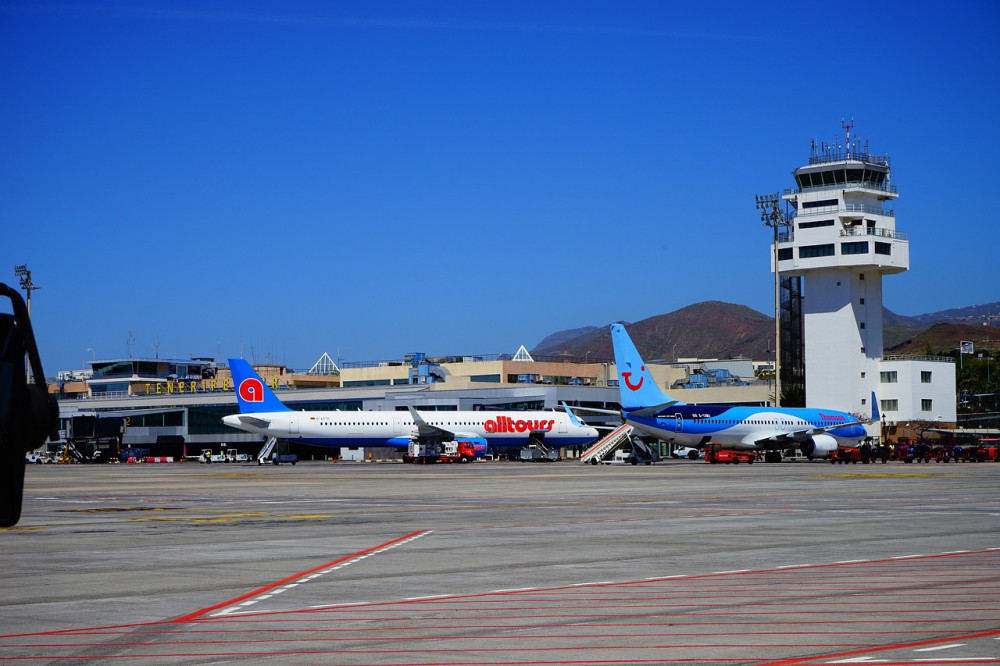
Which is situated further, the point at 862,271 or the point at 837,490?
the point at 862,271

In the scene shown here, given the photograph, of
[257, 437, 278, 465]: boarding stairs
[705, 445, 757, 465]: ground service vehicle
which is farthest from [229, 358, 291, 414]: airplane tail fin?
[705, 445, 757, 465]: ground service vehicle

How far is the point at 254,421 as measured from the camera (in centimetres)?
8681

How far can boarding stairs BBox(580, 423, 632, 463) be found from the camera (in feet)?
289

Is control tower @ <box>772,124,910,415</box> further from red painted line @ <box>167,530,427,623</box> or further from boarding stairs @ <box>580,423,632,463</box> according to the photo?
red painted line @ <box>167,530,427,623</box>

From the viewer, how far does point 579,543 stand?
2091 cm

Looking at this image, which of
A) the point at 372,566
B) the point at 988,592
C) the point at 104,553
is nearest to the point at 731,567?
the point at 988,592

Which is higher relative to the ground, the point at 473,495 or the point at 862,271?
the point at 862,271

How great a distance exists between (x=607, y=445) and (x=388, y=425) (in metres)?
17.9

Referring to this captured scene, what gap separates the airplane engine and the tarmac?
54.1 metres

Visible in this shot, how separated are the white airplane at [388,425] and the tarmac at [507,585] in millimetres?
56404

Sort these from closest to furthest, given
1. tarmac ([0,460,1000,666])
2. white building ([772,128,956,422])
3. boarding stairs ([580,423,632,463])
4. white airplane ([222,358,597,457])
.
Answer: tarmac ([0,460,1000,666]) → white airplane ([222,358,597,457]) → boarding stairs ([580,423,632,463]) → white building ([772,128,956,422])

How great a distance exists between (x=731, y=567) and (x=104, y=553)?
1080cm

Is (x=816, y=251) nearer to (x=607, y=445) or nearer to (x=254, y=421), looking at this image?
(x=607, y=445)

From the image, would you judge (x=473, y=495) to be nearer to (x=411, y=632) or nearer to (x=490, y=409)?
(x=411, y=632)
